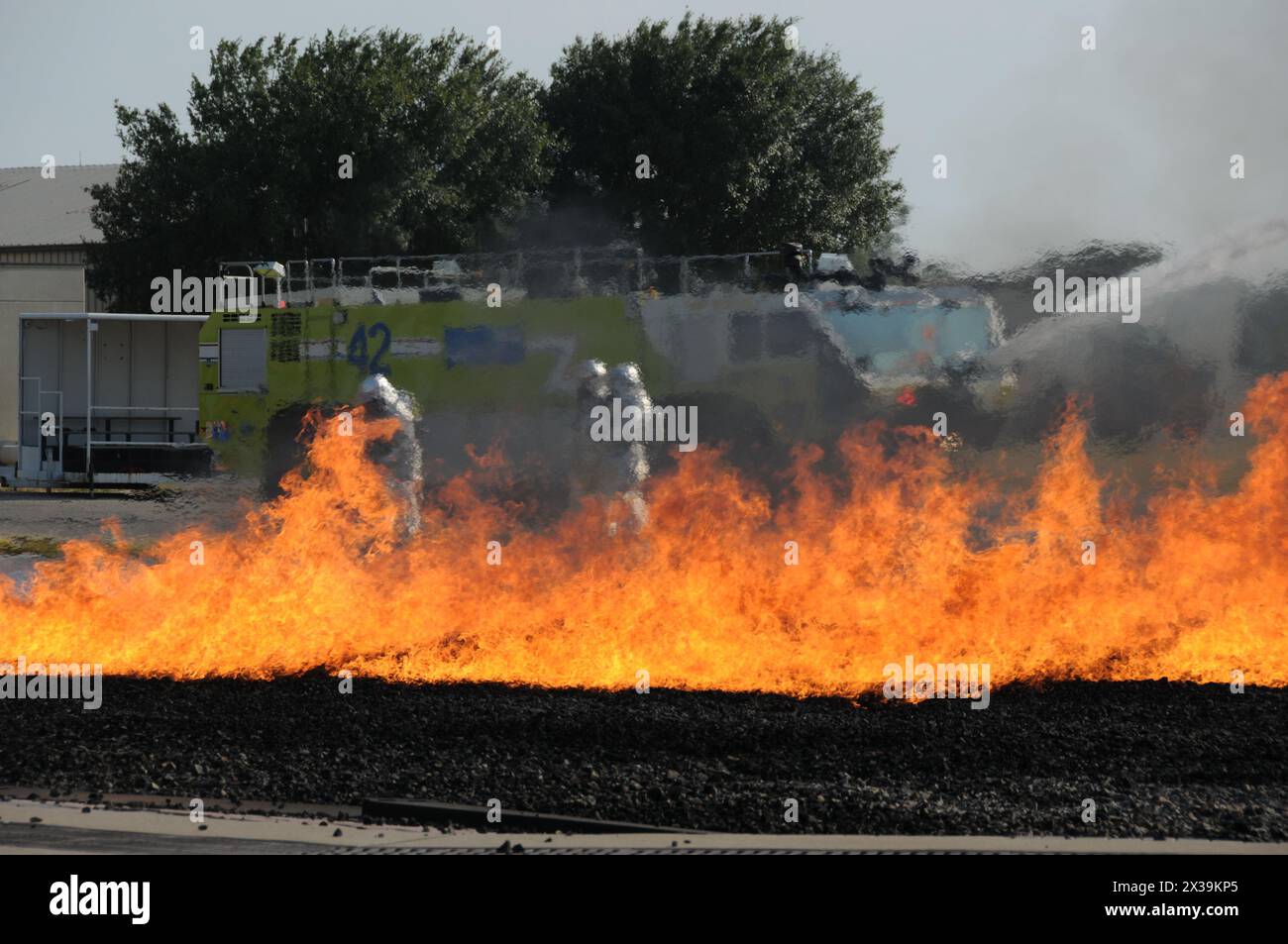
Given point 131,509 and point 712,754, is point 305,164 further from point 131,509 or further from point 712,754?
point 712,754

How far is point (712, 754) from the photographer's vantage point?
833 centimetres

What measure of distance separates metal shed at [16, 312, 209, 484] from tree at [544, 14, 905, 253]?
1687 centimetres

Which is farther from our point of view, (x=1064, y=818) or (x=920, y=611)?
(x=920, y=611)

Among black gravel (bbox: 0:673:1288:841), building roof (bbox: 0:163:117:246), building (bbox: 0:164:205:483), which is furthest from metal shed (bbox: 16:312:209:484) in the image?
building roof (bbox: 0:163:117:246)

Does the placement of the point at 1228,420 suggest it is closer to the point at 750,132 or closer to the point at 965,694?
the point at 965,694

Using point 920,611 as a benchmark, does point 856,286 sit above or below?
above

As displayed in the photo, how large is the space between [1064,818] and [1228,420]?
6.81 metres

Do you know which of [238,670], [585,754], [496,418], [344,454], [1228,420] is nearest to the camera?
[585,754]

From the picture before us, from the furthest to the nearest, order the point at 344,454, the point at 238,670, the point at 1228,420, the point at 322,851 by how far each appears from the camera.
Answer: the point at 344,454 → the point at 1228,420 → the point at 238,670 → the point at 322,851

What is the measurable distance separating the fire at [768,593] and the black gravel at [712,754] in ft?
2.30

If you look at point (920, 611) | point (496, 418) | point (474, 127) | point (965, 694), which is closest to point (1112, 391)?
point (920, 611)

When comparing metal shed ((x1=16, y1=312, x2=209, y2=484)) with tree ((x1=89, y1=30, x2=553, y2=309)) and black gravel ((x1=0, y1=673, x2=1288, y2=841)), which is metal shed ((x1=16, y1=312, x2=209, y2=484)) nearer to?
tree ((x1=89, y1=30, x2=553, y2=309))

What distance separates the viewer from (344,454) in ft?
52.4

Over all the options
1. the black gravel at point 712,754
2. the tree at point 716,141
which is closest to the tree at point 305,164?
the tree at point 716,141
